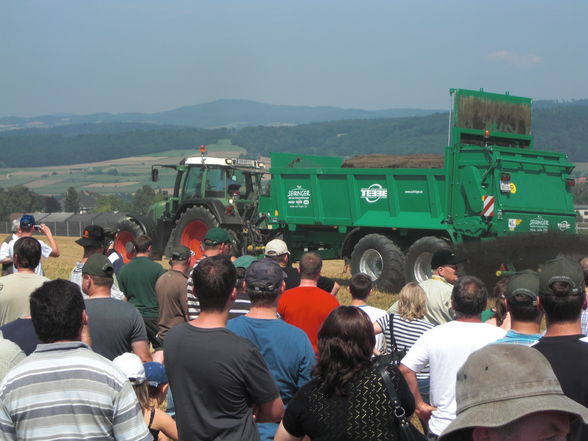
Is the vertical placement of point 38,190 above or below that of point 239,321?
below

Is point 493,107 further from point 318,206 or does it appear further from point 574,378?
point 574,378

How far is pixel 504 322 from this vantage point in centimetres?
516

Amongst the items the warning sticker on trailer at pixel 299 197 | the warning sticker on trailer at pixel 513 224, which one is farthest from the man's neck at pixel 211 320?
the warning sticker on trailer at pixel 299 197

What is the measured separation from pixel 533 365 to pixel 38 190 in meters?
137

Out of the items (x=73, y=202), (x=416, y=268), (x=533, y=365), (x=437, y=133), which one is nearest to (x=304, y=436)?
(x=533, y=365)

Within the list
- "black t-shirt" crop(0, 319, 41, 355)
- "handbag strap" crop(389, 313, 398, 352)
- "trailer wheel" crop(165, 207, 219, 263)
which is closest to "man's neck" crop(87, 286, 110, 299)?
"black t-shirt" crop(0, 319, 41, 355)

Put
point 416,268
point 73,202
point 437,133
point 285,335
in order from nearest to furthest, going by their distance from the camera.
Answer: point 285,335 < point 416,268 < point 73,202 < point 437,133

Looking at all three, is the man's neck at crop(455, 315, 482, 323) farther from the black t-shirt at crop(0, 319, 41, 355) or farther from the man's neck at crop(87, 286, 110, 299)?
the black t-shirt at crop(0, 319, 41, 355)

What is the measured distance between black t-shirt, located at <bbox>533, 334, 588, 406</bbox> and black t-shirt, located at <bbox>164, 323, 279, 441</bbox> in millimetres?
1180

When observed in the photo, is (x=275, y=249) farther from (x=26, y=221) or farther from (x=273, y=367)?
(x=26, y=221)

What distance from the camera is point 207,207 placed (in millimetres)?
16875

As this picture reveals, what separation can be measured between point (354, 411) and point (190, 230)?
13824 mm

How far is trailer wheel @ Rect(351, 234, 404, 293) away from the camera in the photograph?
46.5 ft

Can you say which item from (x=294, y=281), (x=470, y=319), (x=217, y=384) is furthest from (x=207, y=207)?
(x=217, y=384)
